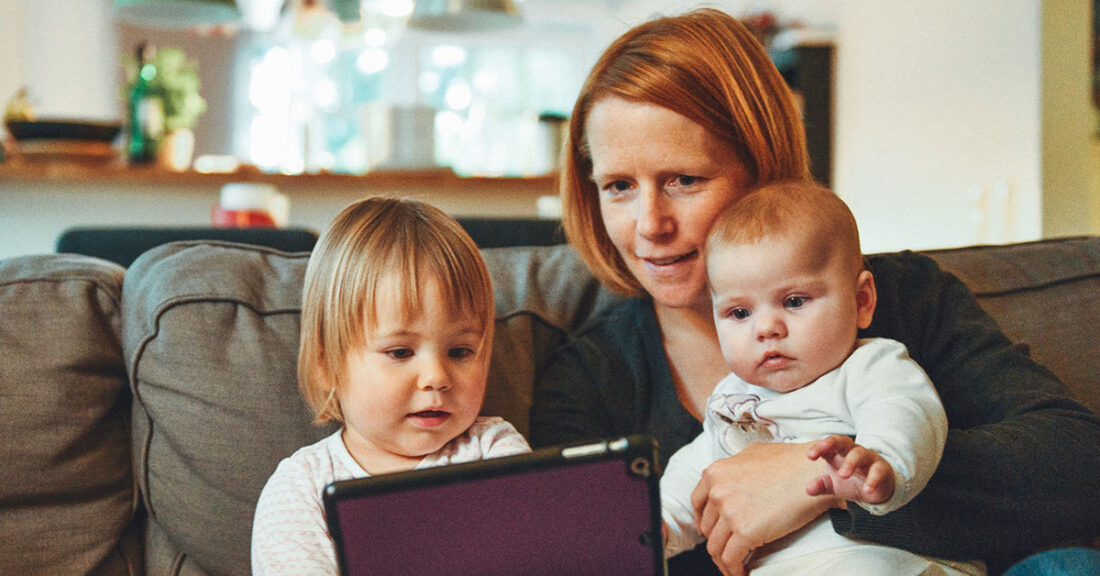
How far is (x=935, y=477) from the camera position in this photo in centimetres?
101

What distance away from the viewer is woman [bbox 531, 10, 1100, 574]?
1010mm

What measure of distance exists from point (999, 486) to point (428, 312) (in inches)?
26.5

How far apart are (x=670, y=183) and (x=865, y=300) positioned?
30 cm

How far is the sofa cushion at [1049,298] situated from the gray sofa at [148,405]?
6 centimetres

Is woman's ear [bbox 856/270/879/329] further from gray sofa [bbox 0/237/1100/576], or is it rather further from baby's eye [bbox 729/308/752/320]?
gray sofa [bbox 0/237/1100/576]

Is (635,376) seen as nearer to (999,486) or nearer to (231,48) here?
(999,486)

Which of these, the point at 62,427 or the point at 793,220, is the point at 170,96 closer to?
the point at 62,427

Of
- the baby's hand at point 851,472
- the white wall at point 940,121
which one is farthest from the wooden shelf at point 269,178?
the baby's hand at point 851,472

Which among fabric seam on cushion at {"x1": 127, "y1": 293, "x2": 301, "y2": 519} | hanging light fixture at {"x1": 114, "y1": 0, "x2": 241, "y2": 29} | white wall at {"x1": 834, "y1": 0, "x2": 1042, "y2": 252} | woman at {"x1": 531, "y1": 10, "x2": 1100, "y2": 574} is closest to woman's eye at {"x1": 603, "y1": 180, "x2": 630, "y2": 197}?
woman at {"x1": 531, "y1": 10, "x2": 1100, "y2": 574}

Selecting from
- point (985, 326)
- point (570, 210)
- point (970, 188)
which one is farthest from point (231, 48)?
point (985, 326)

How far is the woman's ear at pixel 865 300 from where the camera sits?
1.09 meters

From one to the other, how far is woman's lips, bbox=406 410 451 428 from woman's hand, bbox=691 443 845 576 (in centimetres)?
32

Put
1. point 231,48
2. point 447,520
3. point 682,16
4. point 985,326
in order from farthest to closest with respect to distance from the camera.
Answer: point 231,48
point 682,16
point 985,326
point 447,520

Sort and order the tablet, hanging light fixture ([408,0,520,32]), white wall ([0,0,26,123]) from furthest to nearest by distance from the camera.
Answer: white wall ([0,0,26,123]) → hanging light fixture ([408,0,520,32]) → the tablet
